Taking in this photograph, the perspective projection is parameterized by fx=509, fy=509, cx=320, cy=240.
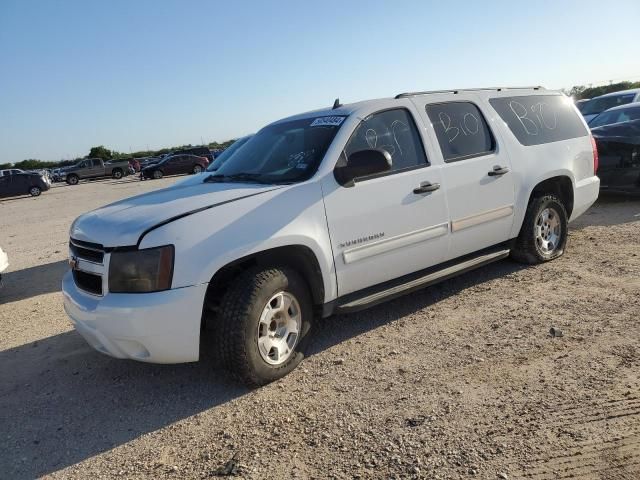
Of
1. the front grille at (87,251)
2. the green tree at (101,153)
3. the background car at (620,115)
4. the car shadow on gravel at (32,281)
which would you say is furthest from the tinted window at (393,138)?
the green tree at (101,153)

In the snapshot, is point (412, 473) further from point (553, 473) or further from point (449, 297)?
point (449, 297)

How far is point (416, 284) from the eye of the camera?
4.18 meters

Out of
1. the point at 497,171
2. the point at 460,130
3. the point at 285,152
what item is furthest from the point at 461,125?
the point at 285,152

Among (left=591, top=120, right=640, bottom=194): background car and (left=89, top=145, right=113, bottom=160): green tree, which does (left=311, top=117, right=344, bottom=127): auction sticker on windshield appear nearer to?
(left=591, top=120, right=640, bottom=194): background car

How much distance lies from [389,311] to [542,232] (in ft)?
6.83

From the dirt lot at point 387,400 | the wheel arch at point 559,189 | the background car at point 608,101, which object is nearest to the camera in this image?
the dirt lot at point 387,400

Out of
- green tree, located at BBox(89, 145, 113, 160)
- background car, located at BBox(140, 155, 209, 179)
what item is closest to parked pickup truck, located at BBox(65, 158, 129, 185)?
background car, located at BBox(140, 155, 209, 179)

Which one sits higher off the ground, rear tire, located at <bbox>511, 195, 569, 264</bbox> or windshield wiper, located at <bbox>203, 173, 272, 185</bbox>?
windshield wiper, located at <bbox>203, 173, 272, 185</bbox>

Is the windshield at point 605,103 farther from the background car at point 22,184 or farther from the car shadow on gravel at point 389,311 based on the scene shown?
the background car at point 22,184

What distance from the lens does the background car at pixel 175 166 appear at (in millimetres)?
34875

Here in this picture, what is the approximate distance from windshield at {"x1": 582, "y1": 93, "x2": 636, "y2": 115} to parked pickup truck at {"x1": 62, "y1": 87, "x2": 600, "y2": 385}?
10342 mm

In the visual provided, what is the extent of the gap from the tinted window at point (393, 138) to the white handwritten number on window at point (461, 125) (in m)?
0.39

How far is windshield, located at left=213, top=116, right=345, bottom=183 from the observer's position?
3824 mm

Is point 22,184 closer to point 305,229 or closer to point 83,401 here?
point 83,401
